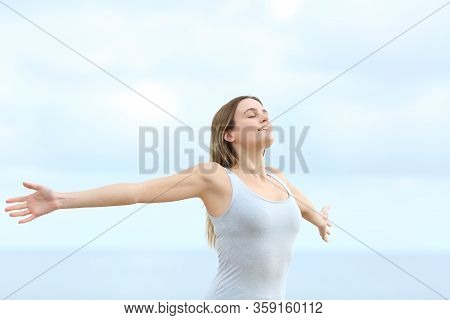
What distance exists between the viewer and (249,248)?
11.2 ft

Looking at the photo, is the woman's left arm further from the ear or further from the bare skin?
the ear

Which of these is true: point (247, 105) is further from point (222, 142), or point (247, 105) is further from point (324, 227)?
point (324, 227)

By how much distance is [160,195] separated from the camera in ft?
11.0

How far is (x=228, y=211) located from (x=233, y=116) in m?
0.66

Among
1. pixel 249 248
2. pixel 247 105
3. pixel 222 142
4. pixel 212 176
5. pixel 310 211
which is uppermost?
pixel 247 105

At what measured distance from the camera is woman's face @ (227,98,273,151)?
370cm

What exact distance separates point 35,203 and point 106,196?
365 mm

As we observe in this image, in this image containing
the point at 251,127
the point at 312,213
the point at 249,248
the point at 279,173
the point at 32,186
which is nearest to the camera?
the point at 32,186

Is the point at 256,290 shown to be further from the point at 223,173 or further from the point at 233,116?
the point at 233,116

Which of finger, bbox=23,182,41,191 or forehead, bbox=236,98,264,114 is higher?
forehead, bbox=236,98,264,114

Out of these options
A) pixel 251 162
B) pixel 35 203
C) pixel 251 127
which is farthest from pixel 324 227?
pixel 35 203

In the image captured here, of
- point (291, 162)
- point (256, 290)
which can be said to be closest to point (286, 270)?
point (256, 290)

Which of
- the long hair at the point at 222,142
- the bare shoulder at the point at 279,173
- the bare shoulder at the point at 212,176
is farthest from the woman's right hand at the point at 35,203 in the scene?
the bare shoulder at the point at 279,173

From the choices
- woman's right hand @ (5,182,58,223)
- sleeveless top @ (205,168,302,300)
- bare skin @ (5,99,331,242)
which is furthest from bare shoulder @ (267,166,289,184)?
woman's right hand @ (5,182,58,223)
